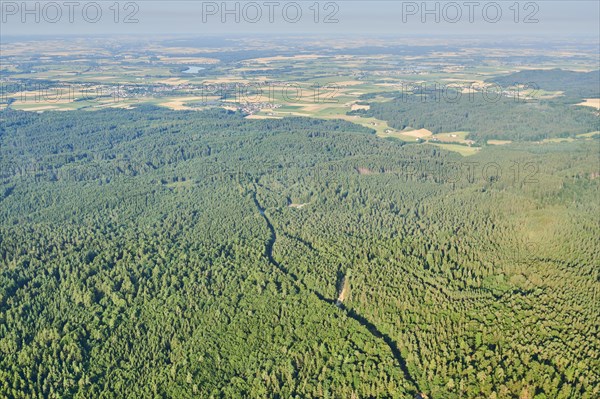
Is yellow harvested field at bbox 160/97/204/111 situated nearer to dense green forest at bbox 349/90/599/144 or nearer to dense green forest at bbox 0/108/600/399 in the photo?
dense green forest at bbox 349/90/599/144

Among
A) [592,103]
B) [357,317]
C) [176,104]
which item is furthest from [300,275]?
[592,103]

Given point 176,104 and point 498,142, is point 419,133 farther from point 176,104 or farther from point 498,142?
point 176,104

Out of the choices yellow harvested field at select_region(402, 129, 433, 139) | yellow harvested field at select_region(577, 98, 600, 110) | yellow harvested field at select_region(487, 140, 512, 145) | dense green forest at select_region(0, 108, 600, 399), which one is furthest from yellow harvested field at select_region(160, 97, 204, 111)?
yellow harvested field at select_region(577, 98, 600, 110)

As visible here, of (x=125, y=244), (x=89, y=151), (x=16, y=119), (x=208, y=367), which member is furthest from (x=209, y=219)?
(x=16, y=119)

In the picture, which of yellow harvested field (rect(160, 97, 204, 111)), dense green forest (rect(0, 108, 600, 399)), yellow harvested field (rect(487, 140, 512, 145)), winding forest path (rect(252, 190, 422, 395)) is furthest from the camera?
yellow harvested field (rect(160, 97, 204, 111))

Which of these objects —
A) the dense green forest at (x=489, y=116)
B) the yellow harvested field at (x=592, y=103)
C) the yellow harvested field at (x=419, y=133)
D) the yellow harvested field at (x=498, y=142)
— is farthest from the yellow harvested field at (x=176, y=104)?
the yellow harvested field at (x=592, y=103)
